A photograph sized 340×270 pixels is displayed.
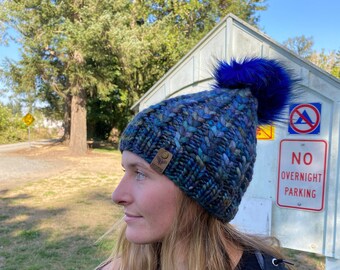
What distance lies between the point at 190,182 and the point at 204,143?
0.14m

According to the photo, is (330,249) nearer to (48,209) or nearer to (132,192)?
(132,192)

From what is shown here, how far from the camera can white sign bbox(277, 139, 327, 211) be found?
3.07 m

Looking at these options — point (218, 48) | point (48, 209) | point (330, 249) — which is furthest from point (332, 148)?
point (48, 209)

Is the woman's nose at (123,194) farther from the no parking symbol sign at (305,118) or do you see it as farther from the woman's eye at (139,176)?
the no parking symbol sign at (305,118)

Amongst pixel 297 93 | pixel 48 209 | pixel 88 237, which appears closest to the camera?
pixel 297 93

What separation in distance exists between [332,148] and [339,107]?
1.16 feet

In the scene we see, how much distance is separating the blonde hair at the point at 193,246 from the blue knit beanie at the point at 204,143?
0.05 metres

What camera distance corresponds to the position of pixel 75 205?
295 inches

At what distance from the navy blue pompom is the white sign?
1.73 metres

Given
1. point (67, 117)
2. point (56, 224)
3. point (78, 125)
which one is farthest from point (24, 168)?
point (67, 117)

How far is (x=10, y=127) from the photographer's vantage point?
2981 centimetres

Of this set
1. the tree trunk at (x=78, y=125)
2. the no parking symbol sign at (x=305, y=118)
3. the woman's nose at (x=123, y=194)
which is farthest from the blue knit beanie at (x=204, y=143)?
the tree trunk at (x=78, y=125)

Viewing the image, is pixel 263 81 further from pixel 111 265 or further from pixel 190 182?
pixel 111 265

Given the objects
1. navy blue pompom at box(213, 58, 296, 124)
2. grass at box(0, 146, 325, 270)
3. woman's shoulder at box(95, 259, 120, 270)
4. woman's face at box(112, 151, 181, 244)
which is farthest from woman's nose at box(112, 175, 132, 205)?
grass at box(0, 146, 325, 270)
